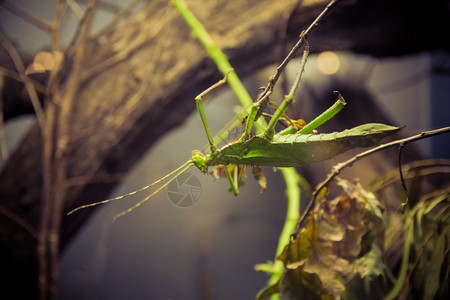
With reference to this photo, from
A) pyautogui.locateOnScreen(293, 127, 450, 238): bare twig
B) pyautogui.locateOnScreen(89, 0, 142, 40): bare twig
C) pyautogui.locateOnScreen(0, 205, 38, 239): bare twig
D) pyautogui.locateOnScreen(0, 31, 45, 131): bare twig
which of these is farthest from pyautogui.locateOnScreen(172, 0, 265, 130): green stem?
pyautogui.locateOnScreen(0, 205, 38, 239): bare twig

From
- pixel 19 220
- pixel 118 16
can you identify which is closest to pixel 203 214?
pixel 19 220

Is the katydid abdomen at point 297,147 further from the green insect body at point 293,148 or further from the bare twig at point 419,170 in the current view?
the bare twig at point 419,170

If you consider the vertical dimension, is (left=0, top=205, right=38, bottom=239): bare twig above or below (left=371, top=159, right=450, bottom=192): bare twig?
above

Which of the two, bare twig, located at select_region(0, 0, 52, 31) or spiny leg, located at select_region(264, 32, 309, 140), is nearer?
spiny leg, located at select_region(264, 32, 309, 140)

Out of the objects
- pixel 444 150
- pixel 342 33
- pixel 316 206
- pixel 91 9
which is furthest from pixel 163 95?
pixel 444 150

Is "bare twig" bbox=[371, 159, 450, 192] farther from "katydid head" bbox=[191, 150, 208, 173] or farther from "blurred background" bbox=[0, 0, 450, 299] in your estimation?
"katydid head" bbox=[191, 150, 208, 173]

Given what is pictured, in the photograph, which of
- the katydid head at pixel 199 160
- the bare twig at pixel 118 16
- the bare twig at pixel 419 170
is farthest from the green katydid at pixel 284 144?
the bare twig at pixel 118 16

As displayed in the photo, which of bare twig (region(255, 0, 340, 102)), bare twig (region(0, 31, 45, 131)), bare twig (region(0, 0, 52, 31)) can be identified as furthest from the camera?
bare twig (region(0, 31, 45, 131))
